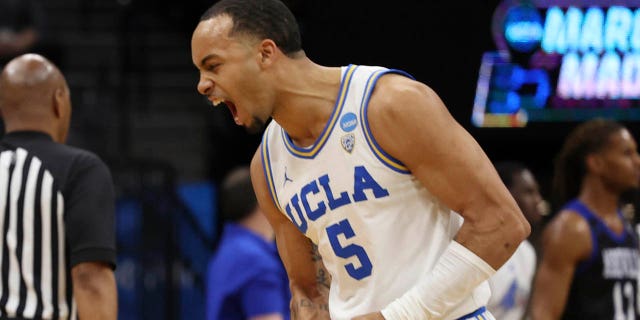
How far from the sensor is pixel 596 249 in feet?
19.7

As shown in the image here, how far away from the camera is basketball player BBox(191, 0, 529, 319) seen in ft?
9.88

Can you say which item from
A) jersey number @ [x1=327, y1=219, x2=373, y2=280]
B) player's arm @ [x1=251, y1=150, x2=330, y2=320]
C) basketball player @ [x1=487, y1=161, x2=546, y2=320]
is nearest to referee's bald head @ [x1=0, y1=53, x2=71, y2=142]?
player's arm @ [x1=251, y1=150, x2=330, y2=320]

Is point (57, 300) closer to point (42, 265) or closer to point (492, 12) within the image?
point (42, 265)

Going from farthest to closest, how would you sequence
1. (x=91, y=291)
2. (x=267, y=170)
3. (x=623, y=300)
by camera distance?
(x=623, y=300) < (x=91, y=291) < (x=267, y=170)

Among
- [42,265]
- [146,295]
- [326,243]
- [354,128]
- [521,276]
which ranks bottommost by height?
[146,295]

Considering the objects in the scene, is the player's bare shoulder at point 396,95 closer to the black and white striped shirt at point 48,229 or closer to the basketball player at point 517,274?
the black and white striped shirt at point 48,229

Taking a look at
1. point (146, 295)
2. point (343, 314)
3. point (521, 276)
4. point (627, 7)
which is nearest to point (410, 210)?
point (343, 314)

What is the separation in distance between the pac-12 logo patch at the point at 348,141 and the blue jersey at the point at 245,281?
2798 millimetres

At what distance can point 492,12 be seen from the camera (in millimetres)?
9898

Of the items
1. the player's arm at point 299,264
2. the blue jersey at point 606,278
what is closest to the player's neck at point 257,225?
the blue jersey at point 606,278

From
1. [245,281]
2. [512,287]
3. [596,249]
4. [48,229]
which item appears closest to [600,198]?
[596,249]

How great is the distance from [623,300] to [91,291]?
316cm

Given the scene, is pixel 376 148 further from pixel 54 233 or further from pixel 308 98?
pixel 54 233

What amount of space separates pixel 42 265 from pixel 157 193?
16.9ft
